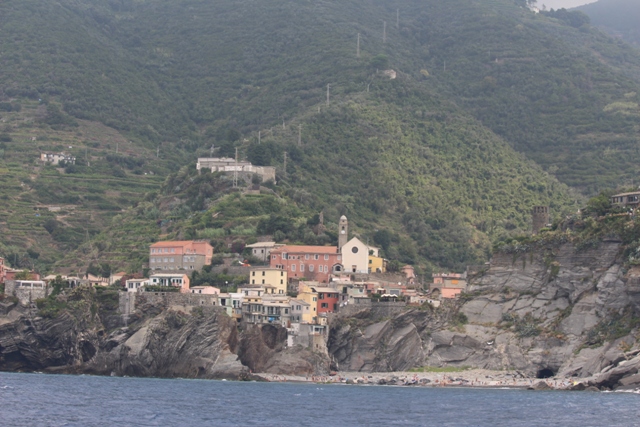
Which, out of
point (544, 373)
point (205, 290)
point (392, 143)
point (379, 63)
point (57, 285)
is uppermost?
point (379, 63)

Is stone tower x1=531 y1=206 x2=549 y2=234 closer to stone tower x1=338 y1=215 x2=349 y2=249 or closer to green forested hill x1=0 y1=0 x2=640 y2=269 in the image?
green forested hill x1=0 y1=0 x2=640 y2=269

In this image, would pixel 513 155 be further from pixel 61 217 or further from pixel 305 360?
pixel 305 360

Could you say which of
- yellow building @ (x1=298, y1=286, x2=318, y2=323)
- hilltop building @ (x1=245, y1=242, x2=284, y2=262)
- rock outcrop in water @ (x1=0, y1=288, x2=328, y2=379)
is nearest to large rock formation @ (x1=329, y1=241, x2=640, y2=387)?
yellow building @ (x1=298, y1=286, x2=318, y2=323)

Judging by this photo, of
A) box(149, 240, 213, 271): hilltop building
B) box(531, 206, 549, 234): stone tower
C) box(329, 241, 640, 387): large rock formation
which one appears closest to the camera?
box(329, 241, 640, 387): large rock formation

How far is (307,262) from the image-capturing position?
118062 mm

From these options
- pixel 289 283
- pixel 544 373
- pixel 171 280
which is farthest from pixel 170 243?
pixel 544 373

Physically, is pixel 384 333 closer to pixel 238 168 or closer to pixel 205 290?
pixel 205 290

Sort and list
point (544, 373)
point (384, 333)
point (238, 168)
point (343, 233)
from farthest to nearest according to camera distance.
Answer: point (238, 168) → point (343, 233) → point (384, 333) → point (544, 373)

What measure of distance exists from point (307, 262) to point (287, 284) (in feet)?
12.8

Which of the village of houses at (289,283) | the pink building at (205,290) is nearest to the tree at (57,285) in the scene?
the village of houses at (289,283)

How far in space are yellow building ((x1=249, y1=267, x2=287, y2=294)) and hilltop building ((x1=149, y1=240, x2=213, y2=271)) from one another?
683cm

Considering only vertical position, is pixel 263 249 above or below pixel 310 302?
above

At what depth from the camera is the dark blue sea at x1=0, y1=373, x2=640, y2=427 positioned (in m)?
73.4

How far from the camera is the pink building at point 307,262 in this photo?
117250mm
